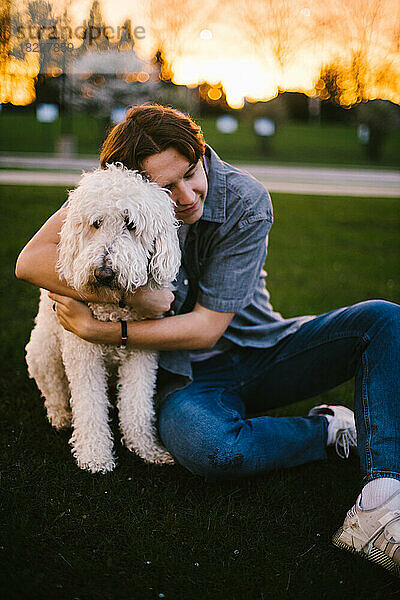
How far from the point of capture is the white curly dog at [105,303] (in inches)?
91.7

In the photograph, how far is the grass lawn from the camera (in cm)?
207

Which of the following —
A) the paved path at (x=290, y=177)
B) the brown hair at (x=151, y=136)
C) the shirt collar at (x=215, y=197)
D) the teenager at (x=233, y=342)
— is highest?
the brown hair at (x=151, y=136)

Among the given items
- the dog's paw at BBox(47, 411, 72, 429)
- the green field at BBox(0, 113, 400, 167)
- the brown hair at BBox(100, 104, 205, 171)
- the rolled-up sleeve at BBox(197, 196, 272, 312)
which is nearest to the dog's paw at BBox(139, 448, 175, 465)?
the dog's paw at BBox(47, 411, 72, 429)

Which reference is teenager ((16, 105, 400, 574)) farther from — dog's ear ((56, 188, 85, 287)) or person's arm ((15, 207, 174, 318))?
dog's ear ((56, 188, 85, 287))

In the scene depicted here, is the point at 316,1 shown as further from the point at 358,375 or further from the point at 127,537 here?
the point at 127,537

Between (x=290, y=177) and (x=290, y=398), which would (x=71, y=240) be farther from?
(x=290, y=177)

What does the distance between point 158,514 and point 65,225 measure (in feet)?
4.32

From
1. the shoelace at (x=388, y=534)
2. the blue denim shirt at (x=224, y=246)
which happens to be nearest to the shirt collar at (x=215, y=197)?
the blue denim shirt at (x=224, y=246)

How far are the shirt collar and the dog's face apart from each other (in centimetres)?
24

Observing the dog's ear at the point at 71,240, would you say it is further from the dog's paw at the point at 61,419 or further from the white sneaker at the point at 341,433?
the white sneaker at the point at 341,433

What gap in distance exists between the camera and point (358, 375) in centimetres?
255

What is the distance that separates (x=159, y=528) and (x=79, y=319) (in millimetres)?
956

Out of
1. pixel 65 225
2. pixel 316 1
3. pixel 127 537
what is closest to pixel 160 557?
pixel 127 537

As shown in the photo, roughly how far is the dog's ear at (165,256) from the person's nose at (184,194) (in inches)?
5.8
